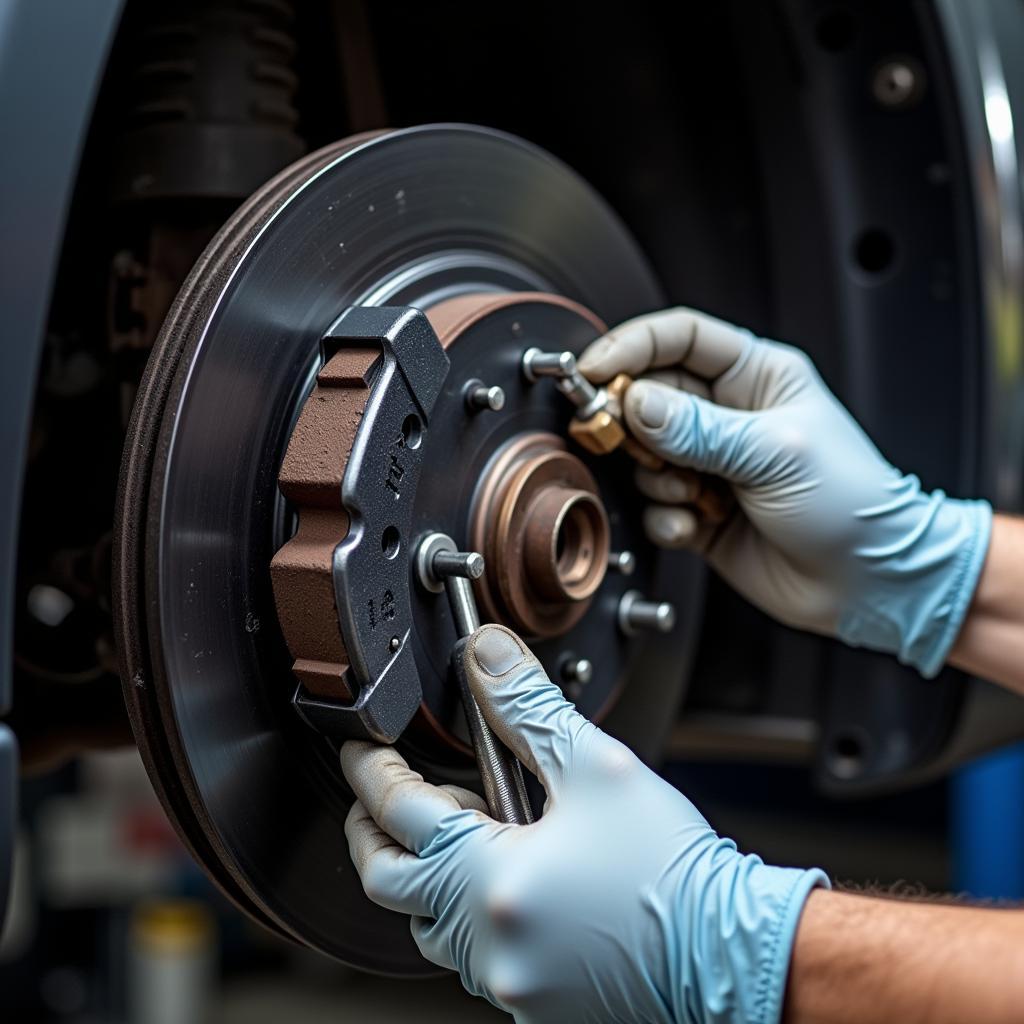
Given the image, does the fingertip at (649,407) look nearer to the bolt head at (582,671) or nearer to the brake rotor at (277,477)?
the brake rotor at (277,477)

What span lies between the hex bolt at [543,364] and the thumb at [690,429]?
0.27 feet

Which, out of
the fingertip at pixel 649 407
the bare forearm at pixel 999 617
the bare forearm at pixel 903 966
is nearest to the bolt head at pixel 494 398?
the fingertip at pixel 649 407

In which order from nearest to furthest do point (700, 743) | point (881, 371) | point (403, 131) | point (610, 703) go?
point (403, 131) → point (610, 703) → point (881, 371) → point (700, 743)

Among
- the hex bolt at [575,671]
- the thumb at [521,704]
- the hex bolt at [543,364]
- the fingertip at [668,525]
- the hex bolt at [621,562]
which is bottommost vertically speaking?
the hex bolt at [575,671]

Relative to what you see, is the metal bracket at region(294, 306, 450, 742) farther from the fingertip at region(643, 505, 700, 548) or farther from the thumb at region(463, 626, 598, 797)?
the fingertip at region(643, 505, 700, 548)

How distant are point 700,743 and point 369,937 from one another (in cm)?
57

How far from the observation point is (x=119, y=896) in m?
2.88

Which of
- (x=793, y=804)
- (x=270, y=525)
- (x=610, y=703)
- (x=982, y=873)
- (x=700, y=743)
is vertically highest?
(x=270, y=525)

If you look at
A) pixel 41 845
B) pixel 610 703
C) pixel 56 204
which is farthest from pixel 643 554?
pixel 41 845

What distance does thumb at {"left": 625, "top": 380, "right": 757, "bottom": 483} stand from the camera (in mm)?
844

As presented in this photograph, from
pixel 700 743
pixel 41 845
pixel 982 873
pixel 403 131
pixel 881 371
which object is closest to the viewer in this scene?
pixel 403 131

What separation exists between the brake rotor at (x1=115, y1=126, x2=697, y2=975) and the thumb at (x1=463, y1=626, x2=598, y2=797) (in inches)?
1.4

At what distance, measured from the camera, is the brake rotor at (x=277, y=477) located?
61cm

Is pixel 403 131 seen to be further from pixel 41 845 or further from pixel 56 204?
pixel 41 845
